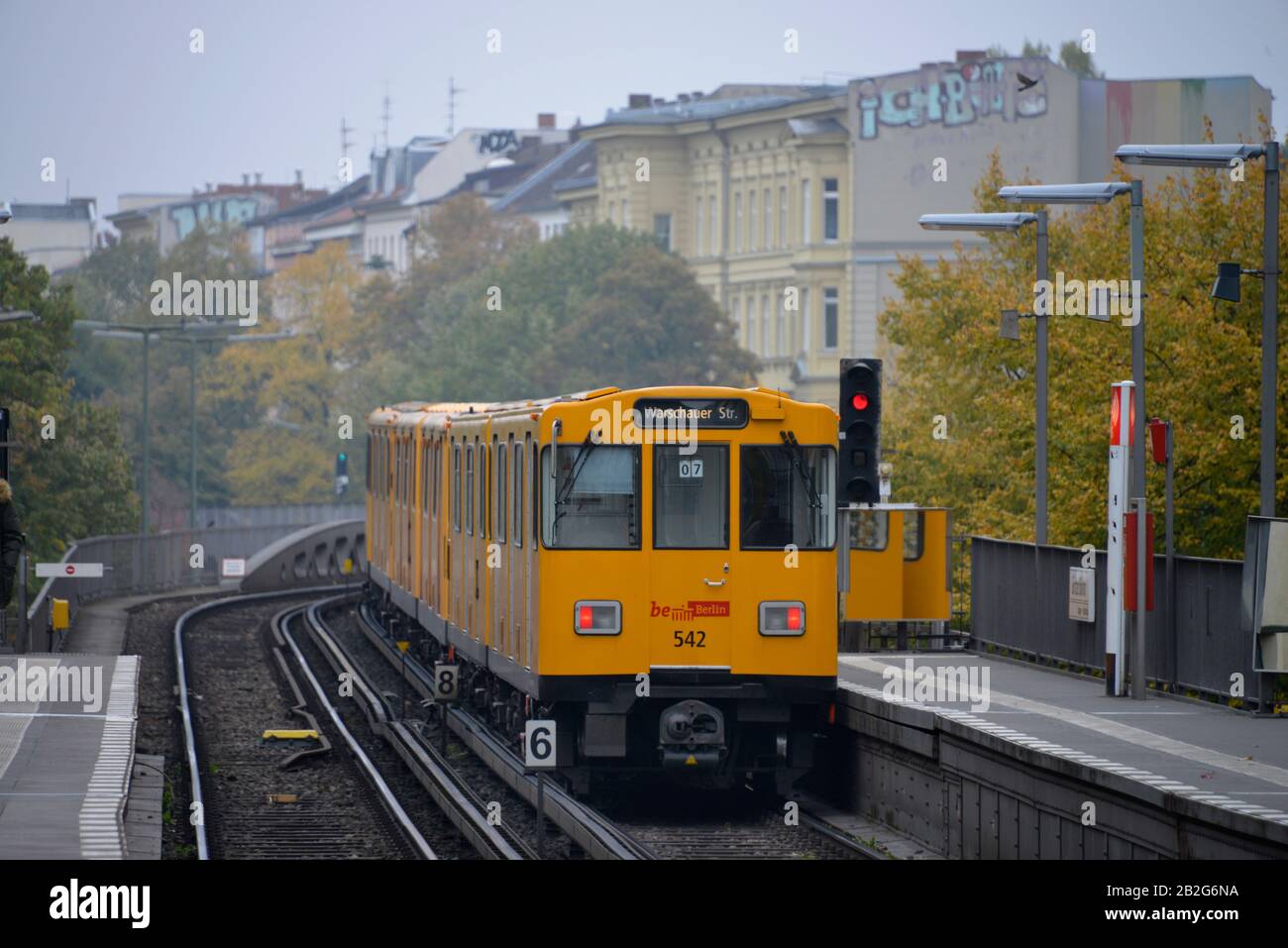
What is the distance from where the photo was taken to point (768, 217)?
307 ft

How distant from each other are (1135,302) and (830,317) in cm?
6727

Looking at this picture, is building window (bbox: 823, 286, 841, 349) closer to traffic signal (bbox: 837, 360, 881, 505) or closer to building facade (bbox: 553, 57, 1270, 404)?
building facade (bbox: 553, 57, 1270, 404)

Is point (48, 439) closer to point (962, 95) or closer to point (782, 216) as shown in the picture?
point (962, 95)

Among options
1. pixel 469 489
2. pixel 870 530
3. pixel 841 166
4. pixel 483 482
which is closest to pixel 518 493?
pixel 483 482

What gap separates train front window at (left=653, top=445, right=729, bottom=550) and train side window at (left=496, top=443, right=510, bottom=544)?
232 cm

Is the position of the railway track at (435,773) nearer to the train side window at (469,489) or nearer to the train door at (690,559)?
the train door at (690,559)

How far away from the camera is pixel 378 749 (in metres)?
25.0

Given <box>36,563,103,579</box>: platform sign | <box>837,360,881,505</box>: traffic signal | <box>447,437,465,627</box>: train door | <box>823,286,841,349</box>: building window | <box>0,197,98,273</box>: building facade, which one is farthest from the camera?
<box>0,197,98,273</box>: building facade

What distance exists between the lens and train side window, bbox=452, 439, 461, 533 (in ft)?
85.0

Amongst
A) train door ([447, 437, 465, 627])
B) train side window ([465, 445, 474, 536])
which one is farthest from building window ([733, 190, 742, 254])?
train side window ([465, 445, 474, 536])

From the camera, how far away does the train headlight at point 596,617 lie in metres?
19.5

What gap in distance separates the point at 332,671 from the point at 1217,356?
12.8 meters

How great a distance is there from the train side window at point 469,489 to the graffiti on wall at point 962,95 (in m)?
60.7
